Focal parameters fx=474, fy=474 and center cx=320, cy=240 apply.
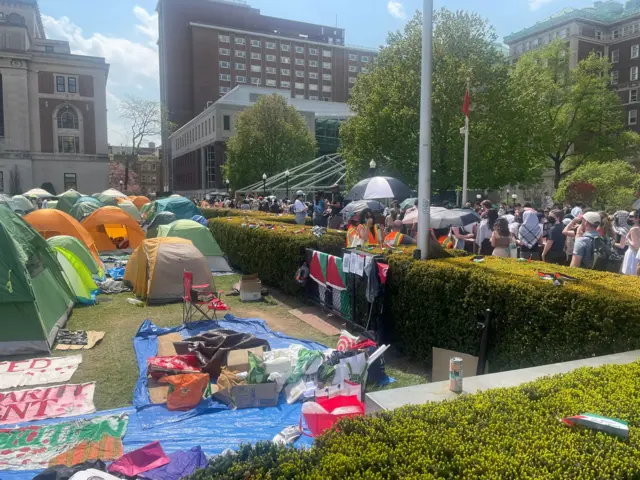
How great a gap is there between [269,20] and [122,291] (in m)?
83.7

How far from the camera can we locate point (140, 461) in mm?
4062

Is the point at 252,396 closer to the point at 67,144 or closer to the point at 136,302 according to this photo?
the point at 136,302

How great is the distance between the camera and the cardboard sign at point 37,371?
6262mm

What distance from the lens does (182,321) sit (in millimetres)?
9297

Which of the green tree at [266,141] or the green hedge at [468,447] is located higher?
the green tree at [266,141]

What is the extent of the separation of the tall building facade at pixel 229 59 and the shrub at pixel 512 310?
2834 inches

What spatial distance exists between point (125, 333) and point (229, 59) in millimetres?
75236

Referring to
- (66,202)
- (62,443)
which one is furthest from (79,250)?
(66,202)

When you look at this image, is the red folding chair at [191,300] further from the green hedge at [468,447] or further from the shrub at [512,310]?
the green hedge at [468,447]

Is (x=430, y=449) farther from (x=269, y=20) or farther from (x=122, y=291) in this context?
(x=269, y=20)

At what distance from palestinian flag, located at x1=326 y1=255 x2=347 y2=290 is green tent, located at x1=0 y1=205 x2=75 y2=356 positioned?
15.5 ft

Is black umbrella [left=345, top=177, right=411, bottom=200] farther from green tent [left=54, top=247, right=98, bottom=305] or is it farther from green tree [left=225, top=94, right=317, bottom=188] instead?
green tree [left=225, top=94, right=317, bottom=188]

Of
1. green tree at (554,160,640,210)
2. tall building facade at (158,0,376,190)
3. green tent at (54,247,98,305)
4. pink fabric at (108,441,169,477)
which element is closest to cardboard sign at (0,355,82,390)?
pink fabric at (108,441,169,477)

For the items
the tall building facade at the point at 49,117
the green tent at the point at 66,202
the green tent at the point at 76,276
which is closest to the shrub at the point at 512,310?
the green tent at the point at 76,276
